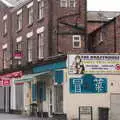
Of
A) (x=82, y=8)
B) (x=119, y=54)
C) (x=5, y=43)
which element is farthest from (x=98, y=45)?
(x=5, y=43)

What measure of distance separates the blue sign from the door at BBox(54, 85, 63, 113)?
2063mm

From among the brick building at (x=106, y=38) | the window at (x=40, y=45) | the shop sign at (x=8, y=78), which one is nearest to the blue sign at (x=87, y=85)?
the brick building at (x=106, y=38)

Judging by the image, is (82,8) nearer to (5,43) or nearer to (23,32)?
(23,32)

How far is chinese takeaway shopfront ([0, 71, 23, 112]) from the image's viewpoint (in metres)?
51.8

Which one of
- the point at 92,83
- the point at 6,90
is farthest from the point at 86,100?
the point at 6,90

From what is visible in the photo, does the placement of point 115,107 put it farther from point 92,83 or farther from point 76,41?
point 76,41

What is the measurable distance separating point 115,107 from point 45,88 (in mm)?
8208

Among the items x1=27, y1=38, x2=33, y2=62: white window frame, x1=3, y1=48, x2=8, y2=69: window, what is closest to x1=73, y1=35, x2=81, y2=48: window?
x1=27, y1=38, x2=33, y2=62: white window frame

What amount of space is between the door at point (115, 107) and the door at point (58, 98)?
13.5 feet

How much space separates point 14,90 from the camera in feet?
175

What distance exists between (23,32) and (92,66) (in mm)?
14914

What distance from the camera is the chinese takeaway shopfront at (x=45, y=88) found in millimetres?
40750

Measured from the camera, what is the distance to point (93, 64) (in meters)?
39.0

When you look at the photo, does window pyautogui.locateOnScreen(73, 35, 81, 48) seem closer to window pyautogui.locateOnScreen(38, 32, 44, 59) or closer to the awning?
window pyautogui.locateOnScreen(38, 32, 44, 59)
